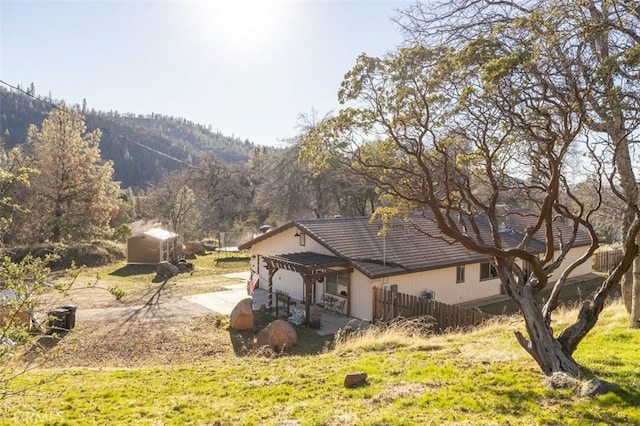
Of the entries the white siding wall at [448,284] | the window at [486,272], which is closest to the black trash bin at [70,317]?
the white siding wall at [448,284]

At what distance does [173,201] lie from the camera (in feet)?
102

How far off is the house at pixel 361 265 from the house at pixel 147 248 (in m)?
10.9

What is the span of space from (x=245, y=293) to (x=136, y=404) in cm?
1346

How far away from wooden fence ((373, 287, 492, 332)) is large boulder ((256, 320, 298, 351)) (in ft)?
13.1

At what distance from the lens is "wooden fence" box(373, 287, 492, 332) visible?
1323cm

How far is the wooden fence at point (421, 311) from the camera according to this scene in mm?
13234

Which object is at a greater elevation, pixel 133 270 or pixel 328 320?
pixel 133 270

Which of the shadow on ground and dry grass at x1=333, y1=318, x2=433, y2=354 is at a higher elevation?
the shadow on ground

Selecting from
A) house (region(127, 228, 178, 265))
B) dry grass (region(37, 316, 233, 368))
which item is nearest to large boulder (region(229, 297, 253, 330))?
dry grass (region(37, 316, 233, 368))

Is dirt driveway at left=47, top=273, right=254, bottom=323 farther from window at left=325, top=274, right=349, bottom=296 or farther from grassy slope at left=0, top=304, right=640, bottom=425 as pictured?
grassy slope at left=0, top=304, right=640, bottom=425

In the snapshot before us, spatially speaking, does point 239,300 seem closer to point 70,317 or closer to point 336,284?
point 336,284

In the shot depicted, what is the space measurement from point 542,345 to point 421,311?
7.56 metres

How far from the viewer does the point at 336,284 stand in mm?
17797

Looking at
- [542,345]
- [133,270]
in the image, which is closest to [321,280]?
[542,345]
